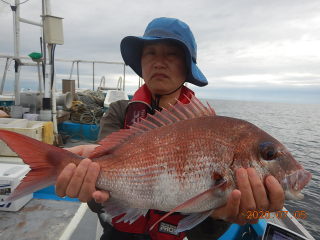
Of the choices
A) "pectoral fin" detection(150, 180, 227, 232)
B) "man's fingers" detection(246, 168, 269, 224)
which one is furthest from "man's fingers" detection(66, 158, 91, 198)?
"man's fingers" detection(246, 168, 269, 224)

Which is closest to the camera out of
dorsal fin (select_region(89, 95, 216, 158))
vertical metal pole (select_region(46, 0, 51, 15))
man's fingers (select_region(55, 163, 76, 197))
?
man's fingers (select_region(55, 163, 76, 197))

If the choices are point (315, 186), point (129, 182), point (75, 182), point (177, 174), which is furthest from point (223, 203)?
point (315, 186)

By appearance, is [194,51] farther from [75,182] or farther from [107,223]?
[107,223]

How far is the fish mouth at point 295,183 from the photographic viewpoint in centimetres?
135

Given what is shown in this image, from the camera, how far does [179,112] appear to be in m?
1.64

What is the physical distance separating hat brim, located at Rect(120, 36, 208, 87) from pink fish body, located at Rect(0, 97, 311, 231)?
0.66 meters

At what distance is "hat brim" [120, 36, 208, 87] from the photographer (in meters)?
2.01

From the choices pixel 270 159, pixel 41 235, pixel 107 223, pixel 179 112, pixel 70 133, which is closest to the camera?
pixel 270 159

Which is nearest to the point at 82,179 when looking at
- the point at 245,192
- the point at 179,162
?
the point at 179,162

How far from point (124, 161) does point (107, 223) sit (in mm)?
936

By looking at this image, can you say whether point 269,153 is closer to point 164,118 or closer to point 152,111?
point 164,118

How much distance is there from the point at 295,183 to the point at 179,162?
0.83 metres

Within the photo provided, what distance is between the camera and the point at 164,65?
2072 mm

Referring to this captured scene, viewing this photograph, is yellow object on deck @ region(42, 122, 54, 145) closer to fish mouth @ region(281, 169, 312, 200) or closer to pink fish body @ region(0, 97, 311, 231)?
pink fish body @ region(0, 97, 311, 231)
